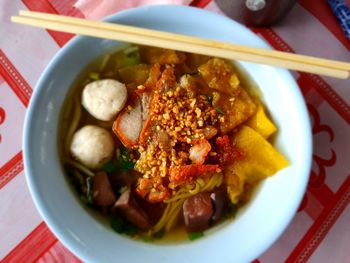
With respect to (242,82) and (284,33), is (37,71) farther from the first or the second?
(284,33)

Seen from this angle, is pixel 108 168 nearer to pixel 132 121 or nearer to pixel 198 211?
pixel 132 121

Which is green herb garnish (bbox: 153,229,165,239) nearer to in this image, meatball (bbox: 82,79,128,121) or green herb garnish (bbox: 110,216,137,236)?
green herb garnish (bbox: 110,216,137,236)

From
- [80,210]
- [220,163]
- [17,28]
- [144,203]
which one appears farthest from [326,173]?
[17,28]

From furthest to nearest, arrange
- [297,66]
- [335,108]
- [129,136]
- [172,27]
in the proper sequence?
1. [335,108]
2. [129,136]
3. [172,27]
4. [297,66]

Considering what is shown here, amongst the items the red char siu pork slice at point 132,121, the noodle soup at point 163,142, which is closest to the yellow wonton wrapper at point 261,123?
the noodle soup at point 163,142

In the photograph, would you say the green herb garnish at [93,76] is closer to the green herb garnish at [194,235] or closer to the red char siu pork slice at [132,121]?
the red char siu pork slice at [132,121]

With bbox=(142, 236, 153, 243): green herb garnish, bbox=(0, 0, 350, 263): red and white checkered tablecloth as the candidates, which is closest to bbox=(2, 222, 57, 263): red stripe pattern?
bbox=(0, 0, 350, 263): red and white checkered tablecloth
